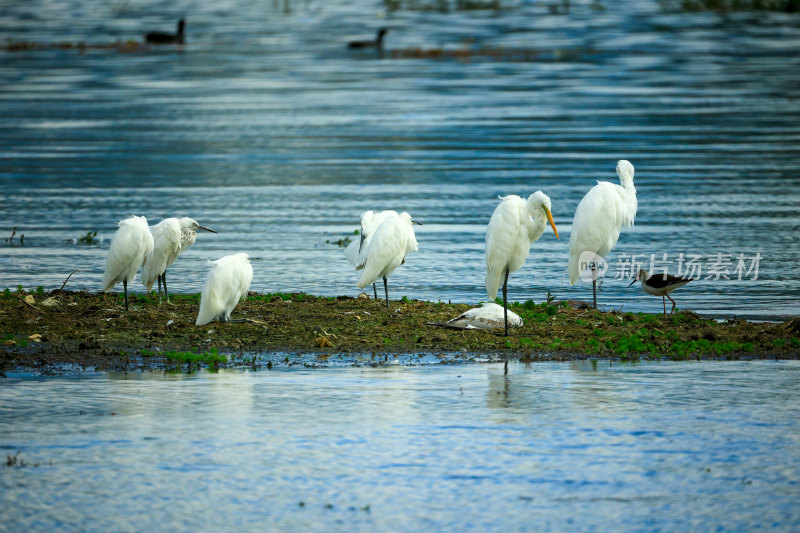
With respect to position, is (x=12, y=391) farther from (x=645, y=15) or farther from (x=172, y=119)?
(x=645, y=15)

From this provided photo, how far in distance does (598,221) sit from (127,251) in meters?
4.99

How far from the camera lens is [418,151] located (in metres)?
27.7

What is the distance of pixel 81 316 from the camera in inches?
483

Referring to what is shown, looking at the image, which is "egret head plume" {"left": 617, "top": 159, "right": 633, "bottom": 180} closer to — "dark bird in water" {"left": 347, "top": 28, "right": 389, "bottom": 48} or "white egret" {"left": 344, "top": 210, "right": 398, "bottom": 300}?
"white egret" {"left": 344, "top": 210, "right": 398, "bottom": 300}

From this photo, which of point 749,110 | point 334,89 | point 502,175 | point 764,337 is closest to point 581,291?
point 764,337

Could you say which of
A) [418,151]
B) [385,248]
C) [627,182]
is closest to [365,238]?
[385,248]

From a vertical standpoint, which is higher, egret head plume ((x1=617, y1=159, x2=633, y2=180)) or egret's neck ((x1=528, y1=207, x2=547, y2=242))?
egret head plume ((x1=617, y1=159, x2=633, y2=180))

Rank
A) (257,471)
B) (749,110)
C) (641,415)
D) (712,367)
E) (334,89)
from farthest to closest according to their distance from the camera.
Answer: (334,89), (749,110), (712,367), (641,415), (257,471)

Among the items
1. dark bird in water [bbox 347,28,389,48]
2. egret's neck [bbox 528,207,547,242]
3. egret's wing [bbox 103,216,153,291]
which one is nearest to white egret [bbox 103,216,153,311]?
egret's wing [bbox 103,216,153,291]

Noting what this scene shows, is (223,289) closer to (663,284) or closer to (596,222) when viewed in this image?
(596,222)

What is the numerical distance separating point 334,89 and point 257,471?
32178 mm

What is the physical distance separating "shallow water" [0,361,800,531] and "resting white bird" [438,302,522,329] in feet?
4.35

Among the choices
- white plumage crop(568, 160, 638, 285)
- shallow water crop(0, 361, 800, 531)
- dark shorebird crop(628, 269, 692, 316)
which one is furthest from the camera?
white plumage crop(568, 160, 638, 285)

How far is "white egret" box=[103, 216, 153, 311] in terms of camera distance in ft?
41.6
